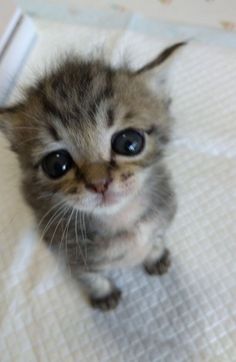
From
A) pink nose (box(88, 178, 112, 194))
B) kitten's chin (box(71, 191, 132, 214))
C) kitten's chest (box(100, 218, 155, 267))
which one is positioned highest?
pink nose (box(88, 178, 112, 194))

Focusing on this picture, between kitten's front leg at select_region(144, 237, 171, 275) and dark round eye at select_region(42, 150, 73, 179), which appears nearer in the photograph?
dark round eye at select_region(42, 150, 73, 179)

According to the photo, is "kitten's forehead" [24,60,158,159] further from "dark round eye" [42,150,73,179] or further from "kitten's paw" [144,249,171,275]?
"kitten's paw" [144,249,171,275]

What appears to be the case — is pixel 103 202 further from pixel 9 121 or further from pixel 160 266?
pixel 160 266

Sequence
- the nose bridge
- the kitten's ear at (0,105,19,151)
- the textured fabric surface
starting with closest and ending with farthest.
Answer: the nose bridge → the kitten's ear at (0,105,19,151) → the textured fabric surface

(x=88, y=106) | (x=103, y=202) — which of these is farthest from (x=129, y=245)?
(x=88, y=106)

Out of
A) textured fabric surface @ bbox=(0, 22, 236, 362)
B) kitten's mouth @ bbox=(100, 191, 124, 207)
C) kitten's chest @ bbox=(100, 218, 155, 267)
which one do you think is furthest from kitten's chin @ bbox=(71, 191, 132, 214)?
textured fabric surface @ bbox=(0, 22, 236, 362)

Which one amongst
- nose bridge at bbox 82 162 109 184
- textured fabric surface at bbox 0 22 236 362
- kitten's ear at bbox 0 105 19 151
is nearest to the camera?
nose bridge at bbox 82 162 109 184
